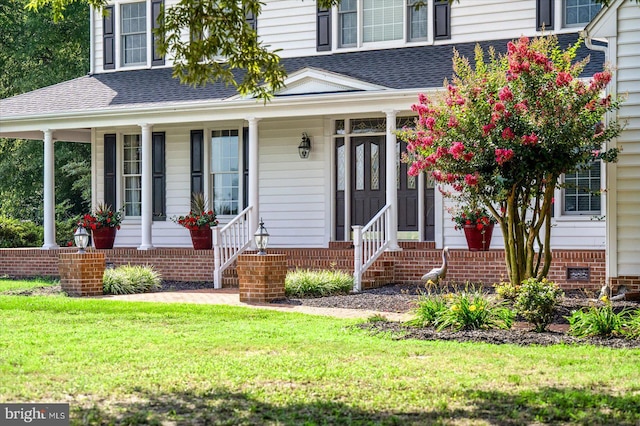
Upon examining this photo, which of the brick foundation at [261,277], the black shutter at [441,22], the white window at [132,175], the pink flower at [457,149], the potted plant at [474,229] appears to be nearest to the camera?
the pink flower at [457,149]

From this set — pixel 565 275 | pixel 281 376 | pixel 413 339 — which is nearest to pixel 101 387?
pixel 281 376

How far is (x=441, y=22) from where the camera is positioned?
760 inches

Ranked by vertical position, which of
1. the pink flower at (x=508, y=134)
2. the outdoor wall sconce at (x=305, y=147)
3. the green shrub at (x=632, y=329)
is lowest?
the green shrub at (x=632, y=329)

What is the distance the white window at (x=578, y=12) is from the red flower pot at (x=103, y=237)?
9.94 meters

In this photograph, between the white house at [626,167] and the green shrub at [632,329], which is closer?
the green shrub at [632,329]

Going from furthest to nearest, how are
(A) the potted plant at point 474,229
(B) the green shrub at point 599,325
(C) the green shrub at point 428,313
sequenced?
(A) the potted plant at point 474,229 < (C) the green shrub at point 428,313 < (B) the green shrub at point 599,325

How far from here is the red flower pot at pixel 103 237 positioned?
2073 cm

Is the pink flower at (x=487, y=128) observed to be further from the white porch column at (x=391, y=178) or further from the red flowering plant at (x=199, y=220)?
the red flowering plant at (x=199, y=220)

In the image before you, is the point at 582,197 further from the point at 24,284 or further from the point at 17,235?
the point at 17,235

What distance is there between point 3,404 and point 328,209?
12.9 meters

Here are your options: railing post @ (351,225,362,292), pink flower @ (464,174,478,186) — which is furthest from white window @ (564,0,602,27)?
pink flower @ (464,174,478,186)

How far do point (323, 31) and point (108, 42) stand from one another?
18.0 ft

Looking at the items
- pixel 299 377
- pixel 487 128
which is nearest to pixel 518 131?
pixel 487 128

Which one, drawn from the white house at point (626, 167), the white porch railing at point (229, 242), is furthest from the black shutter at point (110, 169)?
the white house at point (626, 167)
